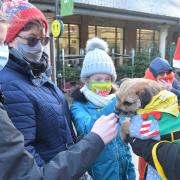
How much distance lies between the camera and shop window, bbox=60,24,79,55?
12.6 m

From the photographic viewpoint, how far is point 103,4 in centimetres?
967

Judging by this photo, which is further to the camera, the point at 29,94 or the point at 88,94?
the point at 88,94

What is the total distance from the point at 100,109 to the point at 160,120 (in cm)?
61

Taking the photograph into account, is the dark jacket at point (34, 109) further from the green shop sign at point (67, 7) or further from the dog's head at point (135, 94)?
the green shop sign at point (67, 7)

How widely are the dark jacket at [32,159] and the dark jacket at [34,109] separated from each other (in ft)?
0.67

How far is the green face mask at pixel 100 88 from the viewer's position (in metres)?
2.20

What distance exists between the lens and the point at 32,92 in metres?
1.53

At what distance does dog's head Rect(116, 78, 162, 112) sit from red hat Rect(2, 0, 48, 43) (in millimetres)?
665

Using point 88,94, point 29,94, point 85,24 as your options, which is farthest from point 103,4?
point 29,94

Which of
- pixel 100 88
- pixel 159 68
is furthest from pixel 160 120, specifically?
pixel 159 68

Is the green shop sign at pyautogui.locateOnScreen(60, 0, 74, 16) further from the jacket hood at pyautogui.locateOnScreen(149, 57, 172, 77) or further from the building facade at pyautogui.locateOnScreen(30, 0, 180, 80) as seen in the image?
the jacket hood at pyautogui.locateOnScreen(149, 57, 172, 77)

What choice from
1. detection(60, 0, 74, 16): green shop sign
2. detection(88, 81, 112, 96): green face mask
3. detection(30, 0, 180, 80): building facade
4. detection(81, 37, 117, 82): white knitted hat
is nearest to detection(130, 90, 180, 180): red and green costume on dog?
detection(88, 81, 112, 96): green face mask

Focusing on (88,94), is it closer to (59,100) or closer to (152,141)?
(59,100)

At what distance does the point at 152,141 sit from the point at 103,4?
28.3ft
